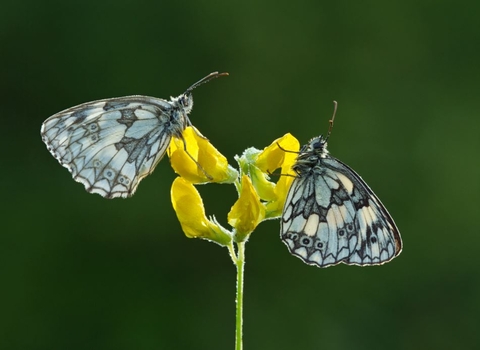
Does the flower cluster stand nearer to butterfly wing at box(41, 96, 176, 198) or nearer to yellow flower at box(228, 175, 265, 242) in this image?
yellow flower at box(228, 175, 265, 242)

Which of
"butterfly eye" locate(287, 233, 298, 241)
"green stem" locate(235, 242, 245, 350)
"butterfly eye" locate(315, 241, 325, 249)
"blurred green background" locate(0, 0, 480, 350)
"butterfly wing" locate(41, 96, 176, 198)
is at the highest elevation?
"blurred green background" locate(0, 0, 480, 350)

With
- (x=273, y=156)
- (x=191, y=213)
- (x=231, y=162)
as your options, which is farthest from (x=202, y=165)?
(x=231, y=162)

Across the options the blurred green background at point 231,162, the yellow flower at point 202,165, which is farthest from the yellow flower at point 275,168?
the blurred green background at point 231,162

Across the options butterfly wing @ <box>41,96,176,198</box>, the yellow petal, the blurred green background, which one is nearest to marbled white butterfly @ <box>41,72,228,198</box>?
butterfly wing @ <box>41,96,176,198</box>

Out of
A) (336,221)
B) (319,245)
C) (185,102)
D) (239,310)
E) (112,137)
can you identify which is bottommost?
(239,310)

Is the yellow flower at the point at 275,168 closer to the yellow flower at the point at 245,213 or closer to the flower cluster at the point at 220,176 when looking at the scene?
the flower cluster at the point at 220,176

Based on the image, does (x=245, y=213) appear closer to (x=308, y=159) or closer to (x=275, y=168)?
(x=275, y=168)

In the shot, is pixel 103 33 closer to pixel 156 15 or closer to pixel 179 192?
pixel 156 15
